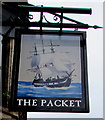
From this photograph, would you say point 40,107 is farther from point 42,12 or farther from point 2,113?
point 2,113

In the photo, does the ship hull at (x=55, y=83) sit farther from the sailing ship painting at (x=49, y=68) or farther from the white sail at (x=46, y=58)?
the white sail at (x=46, y=58)

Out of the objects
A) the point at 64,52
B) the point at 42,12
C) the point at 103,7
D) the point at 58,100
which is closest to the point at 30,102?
the point at 58,100

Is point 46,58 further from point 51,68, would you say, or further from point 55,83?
point 55,83

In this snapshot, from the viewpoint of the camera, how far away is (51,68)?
13.8ft

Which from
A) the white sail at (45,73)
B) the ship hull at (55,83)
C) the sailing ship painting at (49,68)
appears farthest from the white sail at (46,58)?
the ship hull at (55,83)

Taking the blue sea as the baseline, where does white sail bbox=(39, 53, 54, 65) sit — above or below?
above

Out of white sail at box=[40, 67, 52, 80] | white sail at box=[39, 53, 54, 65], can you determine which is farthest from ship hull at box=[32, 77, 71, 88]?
white sail at box=[39, 53, 54, 65]

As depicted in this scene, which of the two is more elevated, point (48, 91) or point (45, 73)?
point (45, 73)

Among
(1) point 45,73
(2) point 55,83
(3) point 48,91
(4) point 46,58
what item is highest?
(4) point 46,58

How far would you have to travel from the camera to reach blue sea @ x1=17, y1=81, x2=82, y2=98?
3.99 metres

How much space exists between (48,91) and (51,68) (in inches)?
15.5

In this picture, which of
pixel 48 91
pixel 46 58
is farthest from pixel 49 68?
pixel 48 91

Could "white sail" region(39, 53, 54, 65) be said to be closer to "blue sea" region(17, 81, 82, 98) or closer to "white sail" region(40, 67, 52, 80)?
"white sail" region(40, 67, 52, 80)

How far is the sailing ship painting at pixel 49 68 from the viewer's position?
403 cm
